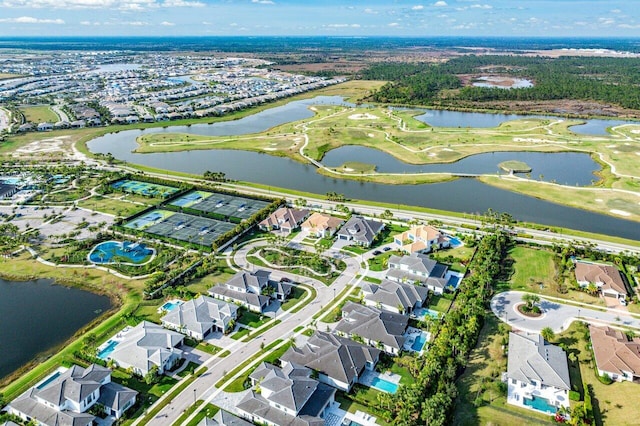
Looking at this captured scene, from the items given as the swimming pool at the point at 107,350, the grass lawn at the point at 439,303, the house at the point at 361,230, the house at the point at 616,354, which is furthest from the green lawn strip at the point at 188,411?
the house at the point at 616,354

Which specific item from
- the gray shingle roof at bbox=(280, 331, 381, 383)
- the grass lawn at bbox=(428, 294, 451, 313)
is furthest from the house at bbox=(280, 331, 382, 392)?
the grass lawn at bbox=(428, 294, 451, 313)

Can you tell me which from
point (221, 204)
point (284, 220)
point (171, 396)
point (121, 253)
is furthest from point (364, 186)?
point (171, 396)

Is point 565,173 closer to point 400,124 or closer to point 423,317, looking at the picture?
point 400,124

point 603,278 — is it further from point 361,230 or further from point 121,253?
point 121,253

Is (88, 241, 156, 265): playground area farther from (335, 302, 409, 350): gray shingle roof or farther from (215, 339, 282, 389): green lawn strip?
(335, 302, 409, 350): gray shingle roof

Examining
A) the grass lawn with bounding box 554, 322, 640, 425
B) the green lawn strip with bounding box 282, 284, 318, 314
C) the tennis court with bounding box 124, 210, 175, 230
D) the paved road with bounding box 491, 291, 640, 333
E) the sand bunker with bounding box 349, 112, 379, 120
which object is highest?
the sand bunker with bounding box 349, 112, 379, 120
